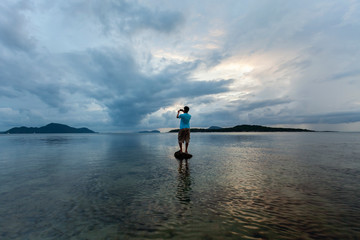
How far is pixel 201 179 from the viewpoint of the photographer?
9.55 m

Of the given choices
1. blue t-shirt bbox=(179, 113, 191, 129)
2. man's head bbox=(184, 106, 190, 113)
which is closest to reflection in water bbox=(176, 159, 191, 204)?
blue t-shirt bbox=(179, 113, 191, 129)

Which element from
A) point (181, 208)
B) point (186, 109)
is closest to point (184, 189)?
point (181, 208)

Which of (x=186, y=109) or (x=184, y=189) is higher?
(x=186, y=109)

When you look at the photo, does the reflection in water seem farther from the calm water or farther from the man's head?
the man's head

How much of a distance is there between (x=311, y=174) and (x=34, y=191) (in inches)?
607

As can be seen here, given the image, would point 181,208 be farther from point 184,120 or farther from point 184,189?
point 184,120

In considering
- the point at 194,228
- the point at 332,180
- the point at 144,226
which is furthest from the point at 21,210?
the point at 332,180

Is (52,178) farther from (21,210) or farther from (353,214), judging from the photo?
(353,214)

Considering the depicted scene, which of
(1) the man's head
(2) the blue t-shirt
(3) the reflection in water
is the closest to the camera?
(3) the reflection in water

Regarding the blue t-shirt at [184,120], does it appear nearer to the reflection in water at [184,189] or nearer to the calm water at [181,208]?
the reflection in water at [184,189]

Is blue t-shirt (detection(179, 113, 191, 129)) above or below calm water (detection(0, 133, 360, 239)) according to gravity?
above

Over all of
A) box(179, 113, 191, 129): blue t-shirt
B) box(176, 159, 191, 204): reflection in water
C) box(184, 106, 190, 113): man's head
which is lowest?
box(176, 159, 191, 204): reflection in water

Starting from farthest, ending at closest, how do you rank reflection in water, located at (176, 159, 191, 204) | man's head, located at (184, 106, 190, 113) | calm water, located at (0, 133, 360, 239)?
man's head, located at (184, 106, 190, 113) < reflection in water, located at (176, 159, 191, 204) < calm water, located at (0, 133, 360, 239)

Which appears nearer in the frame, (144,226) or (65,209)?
(144,226)
